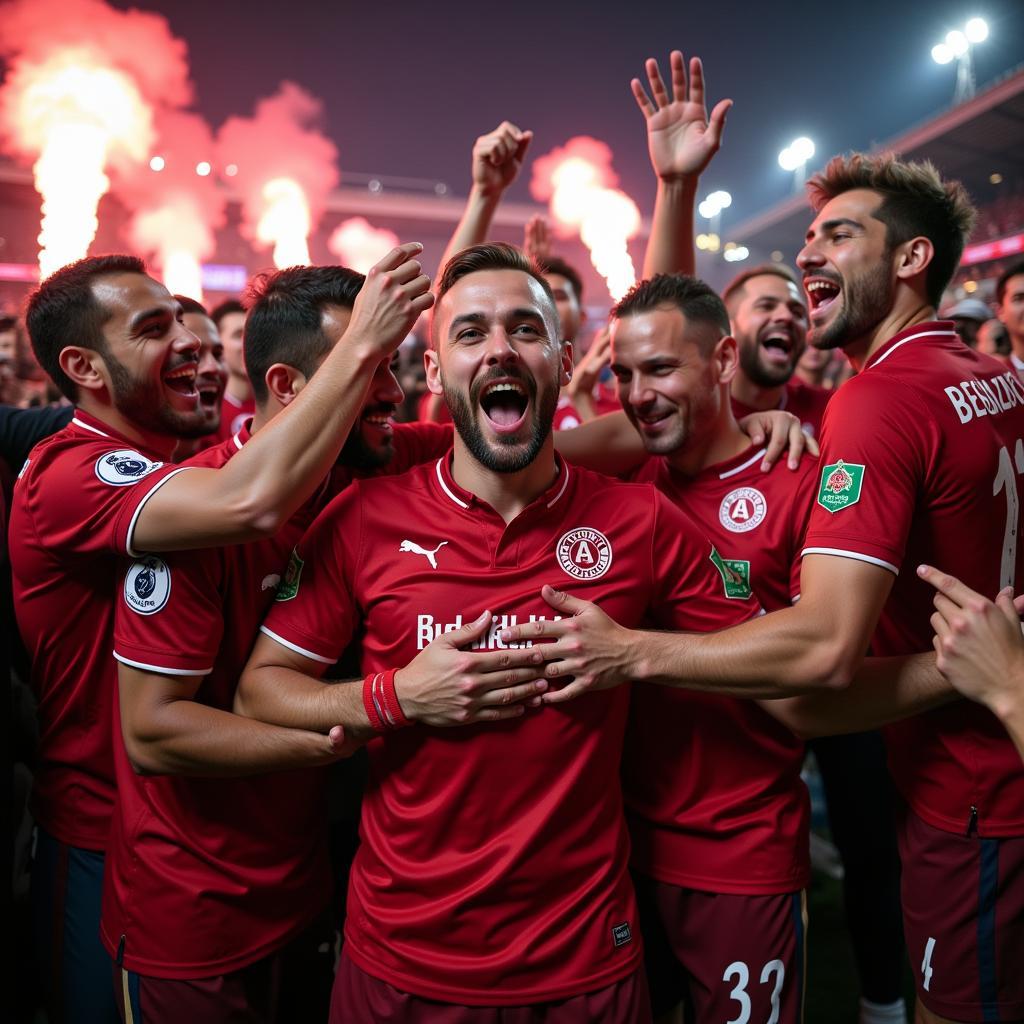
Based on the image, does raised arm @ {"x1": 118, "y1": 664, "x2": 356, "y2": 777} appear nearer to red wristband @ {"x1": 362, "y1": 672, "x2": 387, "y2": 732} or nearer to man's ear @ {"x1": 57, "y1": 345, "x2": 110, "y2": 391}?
red wristband @ {"x1": 362, "y1": 672, "x2": 387, "y2": 732}

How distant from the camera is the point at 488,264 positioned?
96.7 inches

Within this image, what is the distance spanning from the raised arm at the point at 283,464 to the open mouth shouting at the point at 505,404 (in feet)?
0.95

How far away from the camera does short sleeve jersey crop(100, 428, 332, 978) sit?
2176 mm

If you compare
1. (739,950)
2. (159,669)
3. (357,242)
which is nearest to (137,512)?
(159,669)

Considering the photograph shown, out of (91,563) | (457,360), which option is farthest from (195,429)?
(457,360)

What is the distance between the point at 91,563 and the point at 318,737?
3.16ft

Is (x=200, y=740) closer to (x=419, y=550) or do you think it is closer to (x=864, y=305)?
(x=419, y=550)

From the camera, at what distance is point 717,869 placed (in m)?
2.39

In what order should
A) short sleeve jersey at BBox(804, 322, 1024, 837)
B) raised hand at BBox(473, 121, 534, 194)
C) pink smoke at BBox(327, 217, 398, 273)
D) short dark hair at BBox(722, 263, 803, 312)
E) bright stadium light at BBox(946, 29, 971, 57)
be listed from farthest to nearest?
pink smoke at BBox(327, 217, 398, 273)
bright stadium light at BBox(946, 29, 971, 57)
short dark hair at BBox(722, 263, 803, 312)
raised hand at BBox(473, 121, 534, 194)
short sleeve jersey at BBox(804, 322, 1024, 837)

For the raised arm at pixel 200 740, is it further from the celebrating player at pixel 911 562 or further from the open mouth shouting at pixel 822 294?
the open mouth shouting at pixel 822 294

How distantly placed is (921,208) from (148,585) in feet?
8.86

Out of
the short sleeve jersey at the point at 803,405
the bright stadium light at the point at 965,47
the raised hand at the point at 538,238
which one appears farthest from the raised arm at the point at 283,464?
the bright stadium light at the point at 965,47

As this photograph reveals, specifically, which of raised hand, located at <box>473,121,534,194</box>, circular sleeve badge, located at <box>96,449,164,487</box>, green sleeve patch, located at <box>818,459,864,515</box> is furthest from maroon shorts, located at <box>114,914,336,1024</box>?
raised hand, located at <box>473,121,534,194</box>

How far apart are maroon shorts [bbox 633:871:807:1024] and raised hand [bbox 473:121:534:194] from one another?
290 centimetres
